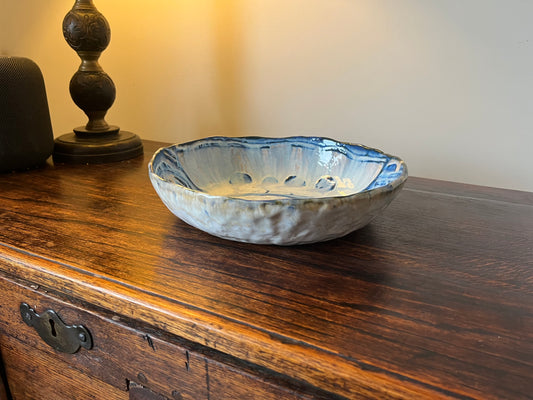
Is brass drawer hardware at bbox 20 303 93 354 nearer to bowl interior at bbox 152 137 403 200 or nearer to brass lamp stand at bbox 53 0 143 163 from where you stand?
bowl interior at bbox 152 137 403 200

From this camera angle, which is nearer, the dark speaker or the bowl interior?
the bowl interior

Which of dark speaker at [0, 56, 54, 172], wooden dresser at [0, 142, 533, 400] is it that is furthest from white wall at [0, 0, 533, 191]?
dark speaker at [0, 56, 54, 172]

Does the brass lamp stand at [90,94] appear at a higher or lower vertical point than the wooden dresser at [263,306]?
higher

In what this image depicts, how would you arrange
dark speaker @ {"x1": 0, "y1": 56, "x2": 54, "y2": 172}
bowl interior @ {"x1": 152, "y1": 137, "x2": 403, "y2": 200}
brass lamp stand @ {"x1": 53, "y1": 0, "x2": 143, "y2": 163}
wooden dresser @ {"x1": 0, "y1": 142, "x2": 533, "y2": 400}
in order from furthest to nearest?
brass lamp stand @ {"x1": 53, "y1": 0, "x2": 143, "y2": 163} < dark speaker @ {"x1": 0, "y1": 56, "x2": 54, "y2": 172} < bowl interior @ {"x1": 152, "y1": 137, "x2": 403, "y2": 200} < wooden dresser @ {"x1": 0, "y1": 142, "x2": 533, "y2": 400}

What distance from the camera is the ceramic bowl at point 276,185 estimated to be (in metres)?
0.40

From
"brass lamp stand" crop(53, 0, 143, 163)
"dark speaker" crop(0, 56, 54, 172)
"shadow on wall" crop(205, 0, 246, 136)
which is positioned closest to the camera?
"dark speaker" crop(0, 56, 54, 172)

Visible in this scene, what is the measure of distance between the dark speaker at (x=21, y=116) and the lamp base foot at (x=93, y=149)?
0.06m

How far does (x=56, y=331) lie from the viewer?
0.48m

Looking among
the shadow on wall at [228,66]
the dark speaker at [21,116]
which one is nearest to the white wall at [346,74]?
the shadow on wall at [228,66]

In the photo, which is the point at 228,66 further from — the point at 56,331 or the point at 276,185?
the point at 56,331

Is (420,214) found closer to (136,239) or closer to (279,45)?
(136,239)

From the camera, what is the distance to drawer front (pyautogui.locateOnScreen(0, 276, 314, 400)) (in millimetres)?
375

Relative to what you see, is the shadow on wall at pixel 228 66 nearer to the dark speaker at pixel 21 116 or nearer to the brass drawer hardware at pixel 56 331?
the dark speaker at pixel 21 116

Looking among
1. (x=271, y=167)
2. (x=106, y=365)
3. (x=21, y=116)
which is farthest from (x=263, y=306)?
(x=21, y=116)
